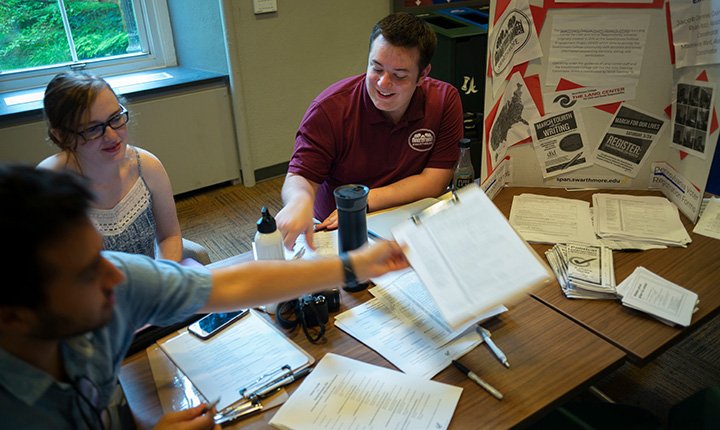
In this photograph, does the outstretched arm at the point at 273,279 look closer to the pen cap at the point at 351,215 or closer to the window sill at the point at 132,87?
the pen cap at the point at 351,215

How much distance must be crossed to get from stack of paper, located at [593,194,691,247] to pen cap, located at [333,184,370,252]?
2.34ft

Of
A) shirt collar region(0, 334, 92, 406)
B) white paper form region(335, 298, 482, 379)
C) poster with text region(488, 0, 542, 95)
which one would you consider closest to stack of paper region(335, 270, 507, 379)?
white paper form region(335, 298, 482, 379)

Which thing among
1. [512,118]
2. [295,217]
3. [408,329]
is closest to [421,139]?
[512,118]

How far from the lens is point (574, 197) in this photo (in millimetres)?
1687

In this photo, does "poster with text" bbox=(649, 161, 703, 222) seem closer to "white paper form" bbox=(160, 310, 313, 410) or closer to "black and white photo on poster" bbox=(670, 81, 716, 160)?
"black and white photo on poster" bbox=(670, 81, 716, 160)

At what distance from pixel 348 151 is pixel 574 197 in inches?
30.1

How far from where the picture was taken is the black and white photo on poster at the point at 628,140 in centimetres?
162

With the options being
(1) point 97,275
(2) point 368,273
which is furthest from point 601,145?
(1) point 97,275

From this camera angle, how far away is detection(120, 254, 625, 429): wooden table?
35.4 inches

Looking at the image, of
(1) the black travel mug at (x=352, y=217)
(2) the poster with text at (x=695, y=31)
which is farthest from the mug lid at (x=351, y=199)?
(2) the poster with text at (x=695, y=31)

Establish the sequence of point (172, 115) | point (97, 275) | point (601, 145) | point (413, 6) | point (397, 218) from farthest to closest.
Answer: point (413, 6)
point (172, 115)
point (601, 145)
point (397, 218)
point (97, 275)

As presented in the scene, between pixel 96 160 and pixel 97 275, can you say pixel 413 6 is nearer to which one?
pixel 96 160

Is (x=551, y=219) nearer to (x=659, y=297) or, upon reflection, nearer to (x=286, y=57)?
(x=659, y=297)

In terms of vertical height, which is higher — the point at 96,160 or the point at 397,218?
the point at 96,160
